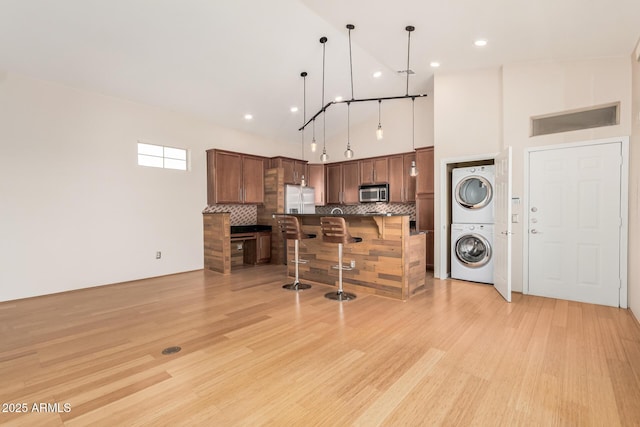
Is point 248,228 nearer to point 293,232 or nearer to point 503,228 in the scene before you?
point 293,232

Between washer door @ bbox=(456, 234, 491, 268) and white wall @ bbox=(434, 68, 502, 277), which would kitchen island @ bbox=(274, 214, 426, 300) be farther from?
white wall @ bbox=(434, 68, 502, 277)

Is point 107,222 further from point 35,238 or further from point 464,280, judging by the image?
point 464,280

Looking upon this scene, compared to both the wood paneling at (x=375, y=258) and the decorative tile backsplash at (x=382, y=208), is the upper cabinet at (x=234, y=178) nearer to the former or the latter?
the decorative tile backsplash at (x=382, y=208)

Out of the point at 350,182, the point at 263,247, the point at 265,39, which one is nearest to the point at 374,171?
the point at 350,182

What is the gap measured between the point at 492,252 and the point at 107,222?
6.04m

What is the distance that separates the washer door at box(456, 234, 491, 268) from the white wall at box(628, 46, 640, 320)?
1592mm

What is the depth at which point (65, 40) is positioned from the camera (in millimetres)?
3590

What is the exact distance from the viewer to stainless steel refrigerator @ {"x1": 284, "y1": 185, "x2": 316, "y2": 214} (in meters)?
6.90

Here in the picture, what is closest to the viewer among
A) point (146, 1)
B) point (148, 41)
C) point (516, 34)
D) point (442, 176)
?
point (146, 1)

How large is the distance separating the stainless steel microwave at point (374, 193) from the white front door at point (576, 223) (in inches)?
116

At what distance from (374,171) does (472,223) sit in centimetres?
266

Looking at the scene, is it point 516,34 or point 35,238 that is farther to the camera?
point 35,238

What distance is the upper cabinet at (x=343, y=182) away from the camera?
7.33m

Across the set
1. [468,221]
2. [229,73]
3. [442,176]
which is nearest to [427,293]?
[468,221]
